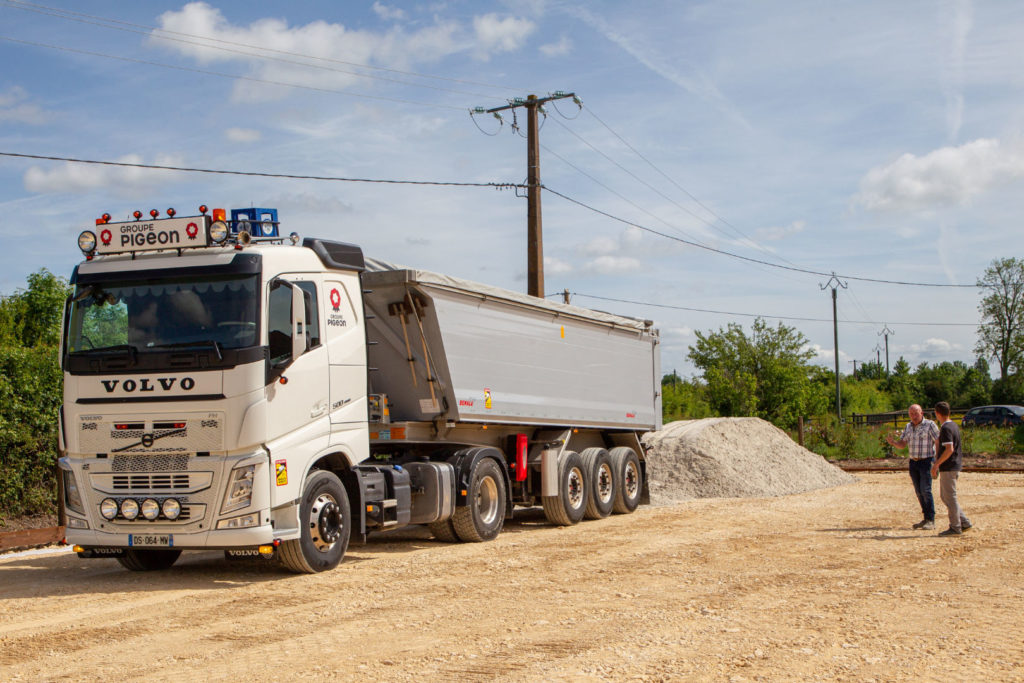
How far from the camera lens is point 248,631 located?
7.68 m

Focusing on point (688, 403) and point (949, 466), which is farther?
point (688, 403)

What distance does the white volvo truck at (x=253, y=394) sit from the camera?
9.59m

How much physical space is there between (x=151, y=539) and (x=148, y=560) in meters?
1.59

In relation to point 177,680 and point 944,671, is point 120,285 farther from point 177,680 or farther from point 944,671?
point 944,671

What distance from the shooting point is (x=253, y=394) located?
31.3 ft

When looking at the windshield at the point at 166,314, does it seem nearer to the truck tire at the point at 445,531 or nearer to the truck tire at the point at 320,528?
the truck tire at the point at 320,528

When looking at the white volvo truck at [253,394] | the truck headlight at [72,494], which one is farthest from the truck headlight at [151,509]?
the truck headlight at [72,494]

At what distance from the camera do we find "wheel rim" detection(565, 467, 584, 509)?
632 inches

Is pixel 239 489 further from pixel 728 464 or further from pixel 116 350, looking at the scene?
pixel 728 464

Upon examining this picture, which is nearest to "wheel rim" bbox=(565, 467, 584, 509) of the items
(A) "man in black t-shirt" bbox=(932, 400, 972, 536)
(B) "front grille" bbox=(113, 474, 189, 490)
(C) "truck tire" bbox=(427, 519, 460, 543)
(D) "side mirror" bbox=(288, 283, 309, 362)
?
(C) "truck tire" bbox=(427, 519, 460, 543)

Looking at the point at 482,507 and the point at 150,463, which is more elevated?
the point at 150,463

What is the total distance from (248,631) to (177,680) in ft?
4.63

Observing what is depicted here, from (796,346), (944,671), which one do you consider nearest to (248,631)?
(944,671)

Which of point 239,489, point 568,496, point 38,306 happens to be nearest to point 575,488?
point 568,496
